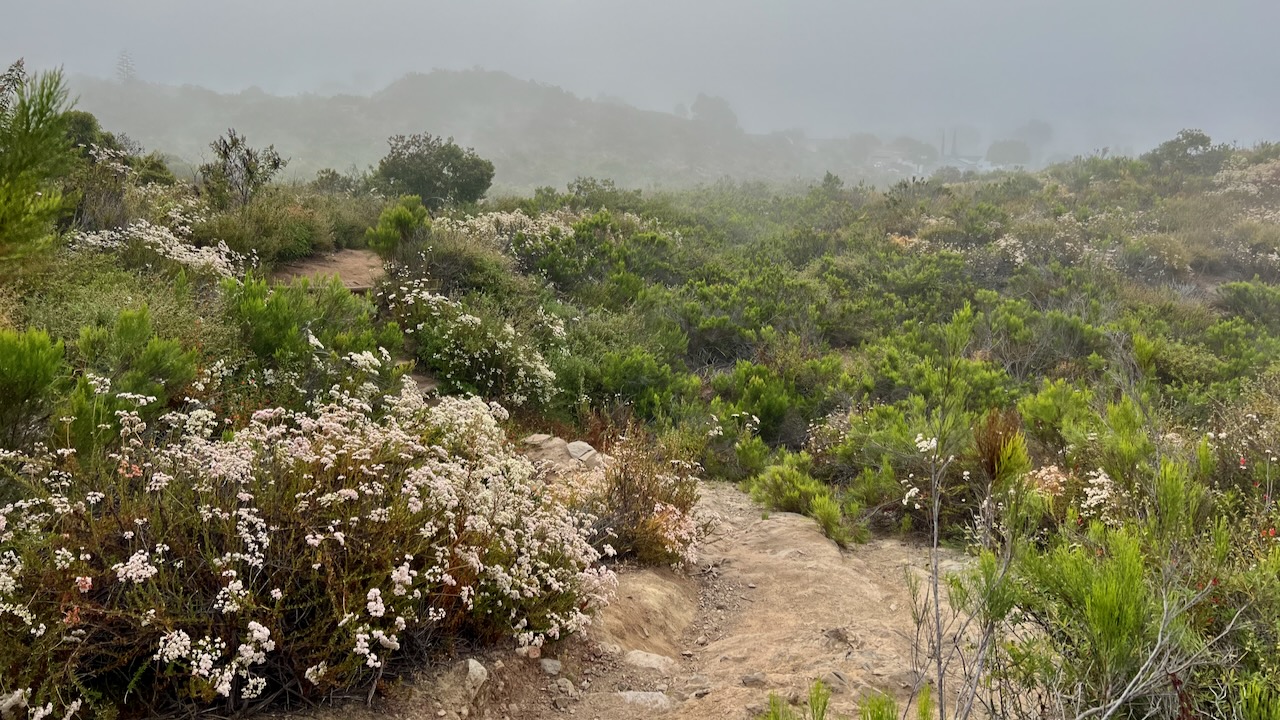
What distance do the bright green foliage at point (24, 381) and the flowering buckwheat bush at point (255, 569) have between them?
0.15 meters

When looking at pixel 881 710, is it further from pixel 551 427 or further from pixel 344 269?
pixel 344 269

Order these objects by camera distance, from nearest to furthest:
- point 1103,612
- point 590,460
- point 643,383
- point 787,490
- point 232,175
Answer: point 1103,612, point 590,460, point 787,490, point 643,383, point 232,175

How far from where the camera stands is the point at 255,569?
2295 millimetres

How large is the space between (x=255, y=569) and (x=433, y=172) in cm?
1879

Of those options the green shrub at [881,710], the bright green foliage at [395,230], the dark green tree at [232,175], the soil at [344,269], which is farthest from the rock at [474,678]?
the dark green tree at [232,175]

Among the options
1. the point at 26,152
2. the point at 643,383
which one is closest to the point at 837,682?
the point at 26,152

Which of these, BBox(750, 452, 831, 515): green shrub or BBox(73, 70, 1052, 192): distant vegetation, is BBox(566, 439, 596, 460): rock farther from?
BBox(73, 70, 1052, 192): distant vegetation

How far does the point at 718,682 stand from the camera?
119 inches

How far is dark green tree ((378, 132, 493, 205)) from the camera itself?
1909 cm

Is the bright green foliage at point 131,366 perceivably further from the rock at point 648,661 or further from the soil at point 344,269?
the soil at point 344,269

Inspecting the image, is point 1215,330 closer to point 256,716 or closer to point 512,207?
point 256,716

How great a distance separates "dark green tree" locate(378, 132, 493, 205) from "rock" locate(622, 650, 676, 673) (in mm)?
17047

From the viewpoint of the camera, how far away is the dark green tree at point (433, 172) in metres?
19.1

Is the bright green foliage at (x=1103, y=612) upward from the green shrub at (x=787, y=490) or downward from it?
upward
